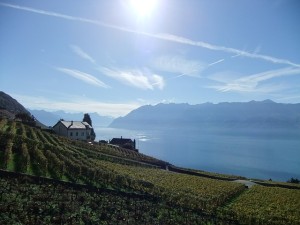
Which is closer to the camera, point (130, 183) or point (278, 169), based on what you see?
point (130, 183)

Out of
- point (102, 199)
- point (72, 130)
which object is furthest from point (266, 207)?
point (72, 130)

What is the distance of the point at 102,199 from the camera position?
33.0 metres

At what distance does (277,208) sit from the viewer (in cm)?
3988

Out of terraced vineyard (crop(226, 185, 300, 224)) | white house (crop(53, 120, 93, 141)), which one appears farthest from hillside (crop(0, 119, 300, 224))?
white house (crop(53, 120, 93, 141))

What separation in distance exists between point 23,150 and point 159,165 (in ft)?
131

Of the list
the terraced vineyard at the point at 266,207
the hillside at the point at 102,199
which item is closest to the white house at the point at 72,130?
the hillside at the point at 102,199

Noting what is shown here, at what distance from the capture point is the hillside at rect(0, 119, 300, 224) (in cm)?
2738

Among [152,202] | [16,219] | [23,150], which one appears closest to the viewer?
[16,219]

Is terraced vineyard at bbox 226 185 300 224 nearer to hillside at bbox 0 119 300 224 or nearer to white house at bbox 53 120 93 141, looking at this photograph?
hillside at bbox 0 119 300 224

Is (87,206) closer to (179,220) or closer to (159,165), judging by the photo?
(179,220)

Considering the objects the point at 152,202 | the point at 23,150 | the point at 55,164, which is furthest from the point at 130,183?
the point at 23,150

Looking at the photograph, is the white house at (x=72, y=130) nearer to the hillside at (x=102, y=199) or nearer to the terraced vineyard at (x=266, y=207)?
the hillside at (x=102, y=199)

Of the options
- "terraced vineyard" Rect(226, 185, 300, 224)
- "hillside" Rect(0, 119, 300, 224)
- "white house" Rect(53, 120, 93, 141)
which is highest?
"white house" Rect(53, 120, 93, 141)

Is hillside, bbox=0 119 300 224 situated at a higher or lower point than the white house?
lower
